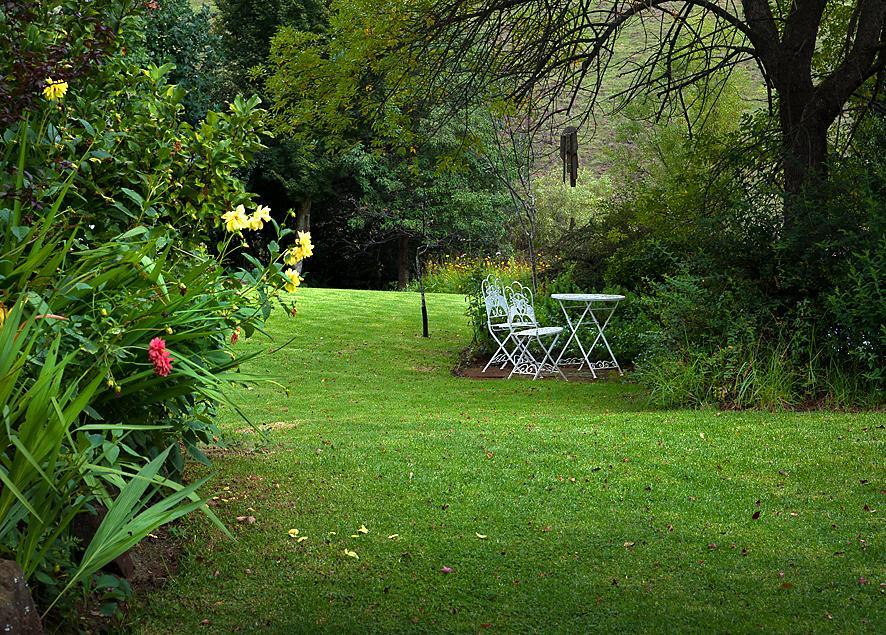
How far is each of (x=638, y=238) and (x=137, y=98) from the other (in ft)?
30.2

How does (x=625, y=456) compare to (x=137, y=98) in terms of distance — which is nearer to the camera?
(x=137, y=98)

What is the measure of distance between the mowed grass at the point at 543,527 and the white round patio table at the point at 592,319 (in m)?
2.67

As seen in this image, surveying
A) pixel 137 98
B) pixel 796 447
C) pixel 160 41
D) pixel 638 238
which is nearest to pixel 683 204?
pixel 638 238

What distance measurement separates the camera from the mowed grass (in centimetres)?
323

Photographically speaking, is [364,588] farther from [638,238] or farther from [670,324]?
[638,238]

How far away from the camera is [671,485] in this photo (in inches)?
185

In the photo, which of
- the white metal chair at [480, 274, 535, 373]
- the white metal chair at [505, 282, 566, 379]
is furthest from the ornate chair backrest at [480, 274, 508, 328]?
the white metal chair at [505, 282, 566, 379]

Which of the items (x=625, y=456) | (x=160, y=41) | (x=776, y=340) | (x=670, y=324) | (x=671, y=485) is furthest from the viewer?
(x=160, y=41)

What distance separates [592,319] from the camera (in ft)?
34.2

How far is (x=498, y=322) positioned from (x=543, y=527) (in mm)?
7545

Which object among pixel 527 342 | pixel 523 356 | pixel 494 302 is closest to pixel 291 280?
pixel 494 302

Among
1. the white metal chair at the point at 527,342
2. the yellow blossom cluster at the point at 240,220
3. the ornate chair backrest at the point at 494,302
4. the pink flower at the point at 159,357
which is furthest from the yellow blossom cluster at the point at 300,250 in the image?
the ornate chair backrest at the point at 494,302

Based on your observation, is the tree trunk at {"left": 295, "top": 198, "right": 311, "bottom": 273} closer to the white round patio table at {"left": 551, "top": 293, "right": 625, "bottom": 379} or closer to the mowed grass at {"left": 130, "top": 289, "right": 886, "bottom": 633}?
the white round patio table at {"left": 551, "top": 293, "right": 625, "bottom": 379}

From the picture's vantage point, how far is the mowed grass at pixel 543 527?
3232 mm
